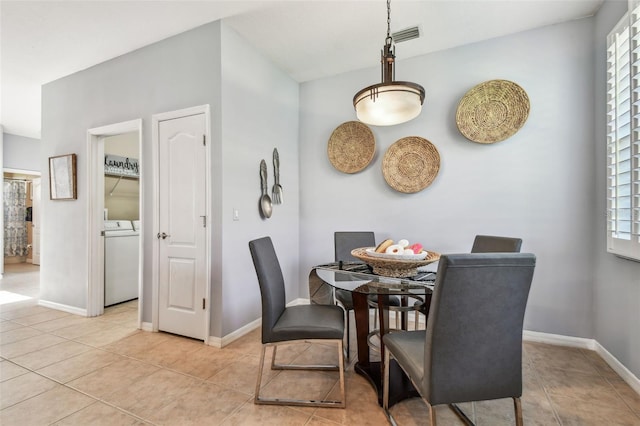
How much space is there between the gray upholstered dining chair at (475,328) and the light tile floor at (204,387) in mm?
603

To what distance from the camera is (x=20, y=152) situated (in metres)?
5.77

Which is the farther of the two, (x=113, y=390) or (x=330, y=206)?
(x=330, y=206)

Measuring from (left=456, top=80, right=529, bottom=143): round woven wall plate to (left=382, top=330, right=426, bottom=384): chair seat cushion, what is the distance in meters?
2.12

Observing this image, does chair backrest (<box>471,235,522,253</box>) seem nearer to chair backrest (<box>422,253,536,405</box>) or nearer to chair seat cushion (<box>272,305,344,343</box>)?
chair backrest (<box>422,253,536,405</box>)

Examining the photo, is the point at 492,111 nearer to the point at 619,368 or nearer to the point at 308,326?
the point at 619,368

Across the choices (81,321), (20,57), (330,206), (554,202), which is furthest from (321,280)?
(20,57)

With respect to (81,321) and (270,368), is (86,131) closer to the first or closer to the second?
(81,321)

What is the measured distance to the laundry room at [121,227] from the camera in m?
3.60

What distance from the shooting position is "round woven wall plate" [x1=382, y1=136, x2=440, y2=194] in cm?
300

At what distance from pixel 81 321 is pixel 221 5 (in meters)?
3.49

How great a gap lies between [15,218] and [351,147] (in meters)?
8.11

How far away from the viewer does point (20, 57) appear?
3053 millimetres

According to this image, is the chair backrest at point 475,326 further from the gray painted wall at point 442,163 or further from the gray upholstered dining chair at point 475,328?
the gray painted wall at point 442,163

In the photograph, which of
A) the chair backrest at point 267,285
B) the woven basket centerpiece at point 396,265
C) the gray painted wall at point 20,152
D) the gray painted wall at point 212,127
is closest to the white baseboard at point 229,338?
the gray painted wall at point 212,127
